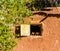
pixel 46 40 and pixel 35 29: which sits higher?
pixel 35 29

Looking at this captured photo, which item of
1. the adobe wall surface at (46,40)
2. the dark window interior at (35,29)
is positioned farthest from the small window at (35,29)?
the adobe wall surface at (46,40)

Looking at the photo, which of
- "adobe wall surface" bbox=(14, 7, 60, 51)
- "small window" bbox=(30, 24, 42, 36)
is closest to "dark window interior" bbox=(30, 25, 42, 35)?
"small window" bbox=(30, 24, 42, 36)

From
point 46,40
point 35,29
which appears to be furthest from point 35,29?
point 46,40

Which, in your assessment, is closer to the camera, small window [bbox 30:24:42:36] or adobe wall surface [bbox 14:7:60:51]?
adobe wall surface [bbox 14:7:60:51]

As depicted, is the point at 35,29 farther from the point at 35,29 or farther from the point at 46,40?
the point at 46,40

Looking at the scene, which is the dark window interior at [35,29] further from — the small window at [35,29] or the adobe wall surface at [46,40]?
the adobe wall surface at [46,40]

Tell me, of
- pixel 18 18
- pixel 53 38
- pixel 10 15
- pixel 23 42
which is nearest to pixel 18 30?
pixel 23 42

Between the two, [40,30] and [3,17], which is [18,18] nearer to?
[3,17]

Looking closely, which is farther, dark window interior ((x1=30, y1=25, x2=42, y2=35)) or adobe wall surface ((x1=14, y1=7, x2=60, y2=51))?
dark window interior ((x1=30, y1=25, x2=42, y2=35))

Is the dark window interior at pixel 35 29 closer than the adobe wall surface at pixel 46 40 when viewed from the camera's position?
No

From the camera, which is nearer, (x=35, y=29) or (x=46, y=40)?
(x=46, y=40)

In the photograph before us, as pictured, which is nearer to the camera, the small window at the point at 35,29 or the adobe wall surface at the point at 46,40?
the adobe wall surface at the point at 46,40

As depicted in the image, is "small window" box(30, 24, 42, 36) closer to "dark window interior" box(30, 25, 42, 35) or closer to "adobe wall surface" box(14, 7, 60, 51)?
"dark window interior" box(30, 25, 42, 35)

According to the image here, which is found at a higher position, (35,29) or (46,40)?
(35,29)
